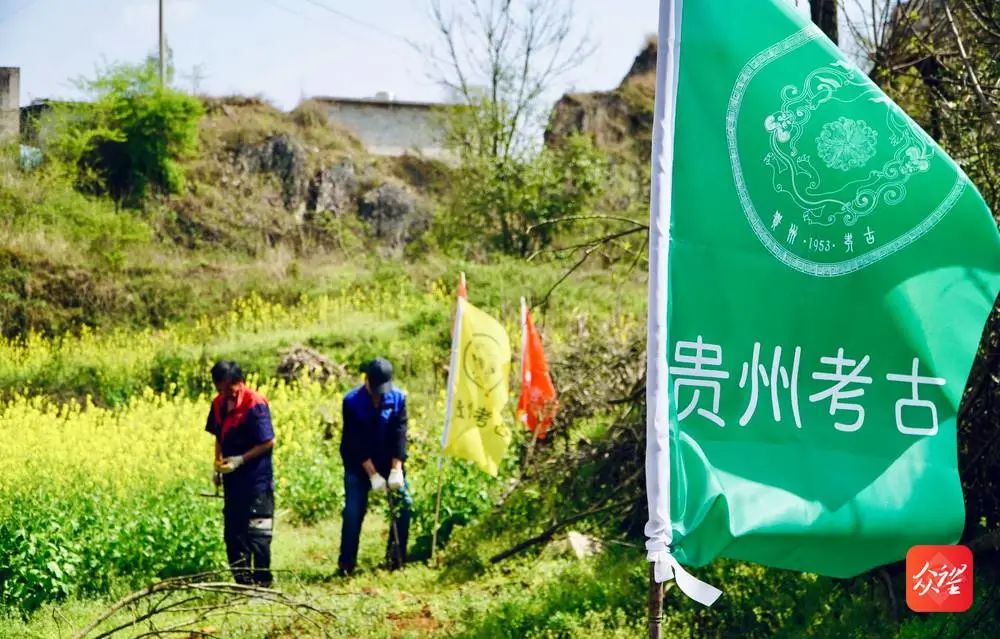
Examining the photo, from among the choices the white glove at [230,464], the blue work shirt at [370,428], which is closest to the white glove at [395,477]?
the blue work shirt at [370,428]

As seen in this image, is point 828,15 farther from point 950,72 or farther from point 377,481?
point 377,481

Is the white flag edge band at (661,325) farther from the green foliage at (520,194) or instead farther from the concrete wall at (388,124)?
the concrete wall at (388,124)

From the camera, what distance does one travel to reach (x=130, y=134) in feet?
83.2

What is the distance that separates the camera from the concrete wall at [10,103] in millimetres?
17219

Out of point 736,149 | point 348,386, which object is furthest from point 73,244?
point 736,149

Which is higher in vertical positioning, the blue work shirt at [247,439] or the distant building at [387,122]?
the distant building at [387,122]

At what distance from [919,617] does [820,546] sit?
3.65m

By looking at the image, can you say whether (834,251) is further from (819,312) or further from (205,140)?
(205,140)

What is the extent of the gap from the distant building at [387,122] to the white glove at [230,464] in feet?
86.7

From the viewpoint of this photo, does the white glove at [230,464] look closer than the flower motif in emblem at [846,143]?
No

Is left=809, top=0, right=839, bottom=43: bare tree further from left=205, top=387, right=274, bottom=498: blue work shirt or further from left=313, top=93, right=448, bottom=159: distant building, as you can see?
left=313, top=93, right=448, bottom=159: distant building

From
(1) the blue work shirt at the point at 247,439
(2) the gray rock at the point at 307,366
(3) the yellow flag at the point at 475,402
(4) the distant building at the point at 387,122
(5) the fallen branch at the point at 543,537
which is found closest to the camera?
(1) the blue work shirt at the point at 247,439

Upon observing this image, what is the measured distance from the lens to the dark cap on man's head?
858 centimetres

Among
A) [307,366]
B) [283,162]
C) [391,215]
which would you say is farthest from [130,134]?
[307,366]
